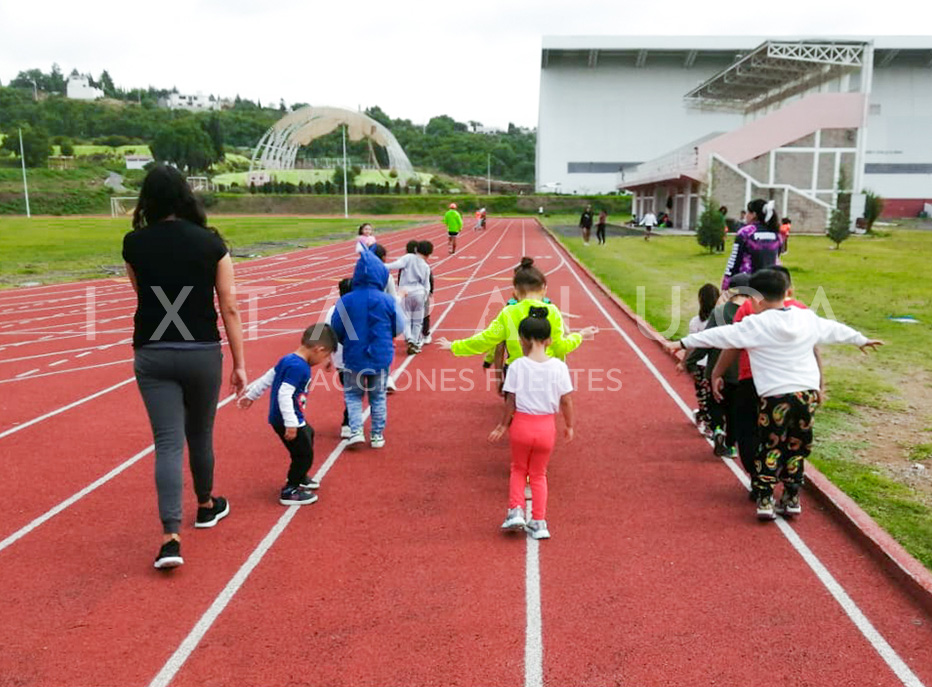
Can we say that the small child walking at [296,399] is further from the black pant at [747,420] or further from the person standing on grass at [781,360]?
the black pant at [747,420]

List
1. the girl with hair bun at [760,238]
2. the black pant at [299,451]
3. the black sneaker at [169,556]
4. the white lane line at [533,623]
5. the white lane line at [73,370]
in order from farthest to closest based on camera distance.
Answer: the white lane line at [73,370], the girl with hair bun at [760,238], the black pant at [299,451], the black sneaker at [169,556], the white lane line at [533,623]

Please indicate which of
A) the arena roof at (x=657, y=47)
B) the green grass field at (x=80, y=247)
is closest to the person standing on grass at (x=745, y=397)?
the green grass field at (x=80, y=247)

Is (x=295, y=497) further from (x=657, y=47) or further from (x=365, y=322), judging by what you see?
(x=657, y=47)

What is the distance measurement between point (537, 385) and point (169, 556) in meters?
2.30

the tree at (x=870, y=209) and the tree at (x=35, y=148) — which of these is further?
the tree at (x=35, y=148)

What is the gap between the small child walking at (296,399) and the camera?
500 centimetres

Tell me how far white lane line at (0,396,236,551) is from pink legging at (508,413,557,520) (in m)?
3.09

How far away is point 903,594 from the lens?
4.00 meters

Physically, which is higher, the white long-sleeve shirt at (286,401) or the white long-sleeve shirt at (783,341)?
the white long-sleeve shirt at (783,341)

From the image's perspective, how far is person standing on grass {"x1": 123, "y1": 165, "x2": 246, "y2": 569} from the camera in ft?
13.0

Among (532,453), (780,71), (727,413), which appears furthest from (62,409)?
(780,71)

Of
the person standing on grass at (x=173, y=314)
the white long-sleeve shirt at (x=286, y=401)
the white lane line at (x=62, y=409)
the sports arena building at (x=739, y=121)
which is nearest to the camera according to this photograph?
the person standing on grass at (x=173, y=314)

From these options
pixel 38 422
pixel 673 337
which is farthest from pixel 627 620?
pixel 673 337

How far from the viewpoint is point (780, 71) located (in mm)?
41531
